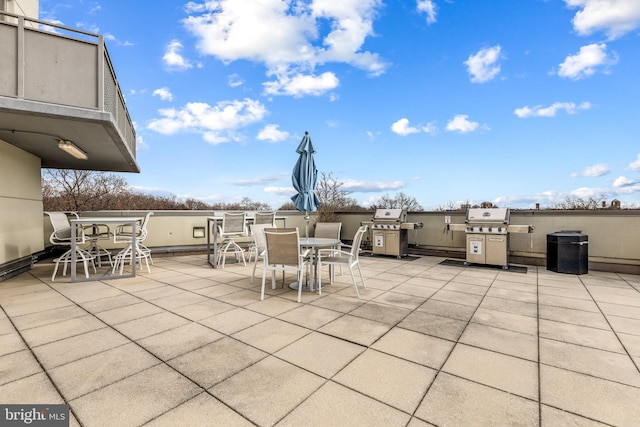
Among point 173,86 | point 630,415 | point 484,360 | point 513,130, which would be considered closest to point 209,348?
point 484,360

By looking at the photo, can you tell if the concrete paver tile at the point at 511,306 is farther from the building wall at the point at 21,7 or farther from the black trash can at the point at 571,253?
the building wall at the point at 21,7

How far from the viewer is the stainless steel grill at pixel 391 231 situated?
685cm

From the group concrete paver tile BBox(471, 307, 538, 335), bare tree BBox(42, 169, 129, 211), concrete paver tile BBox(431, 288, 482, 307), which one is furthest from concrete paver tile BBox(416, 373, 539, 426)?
bare tree BBox(42, 169, 129, 211)

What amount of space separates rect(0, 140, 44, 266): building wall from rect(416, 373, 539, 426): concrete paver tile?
6.15 meters

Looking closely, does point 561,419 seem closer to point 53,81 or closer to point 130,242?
point 53,81

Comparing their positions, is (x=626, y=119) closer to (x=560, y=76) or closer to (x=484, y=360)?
(x=560, y=76)

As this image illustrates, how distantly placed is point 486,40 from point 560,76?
2.10 m

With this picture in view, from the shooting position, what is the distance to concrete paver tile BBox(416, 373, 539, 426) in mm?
1398

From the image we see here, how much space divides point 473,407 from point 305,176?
4.94 meters

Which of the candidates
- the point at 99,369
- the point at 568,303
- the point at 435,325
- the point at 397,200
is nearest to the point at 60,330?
the point at 99,369

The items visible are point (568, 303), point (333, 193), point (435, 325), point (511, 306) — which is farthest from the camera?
point (333, 193)

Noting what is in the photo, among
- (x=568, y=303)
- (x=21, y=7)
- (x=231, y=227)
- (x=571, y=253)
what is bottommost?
(x=568, y=303)

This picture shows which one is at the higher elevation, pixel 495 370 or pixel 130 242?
pixel 130 242

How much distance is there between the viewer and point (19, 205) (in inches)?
202
